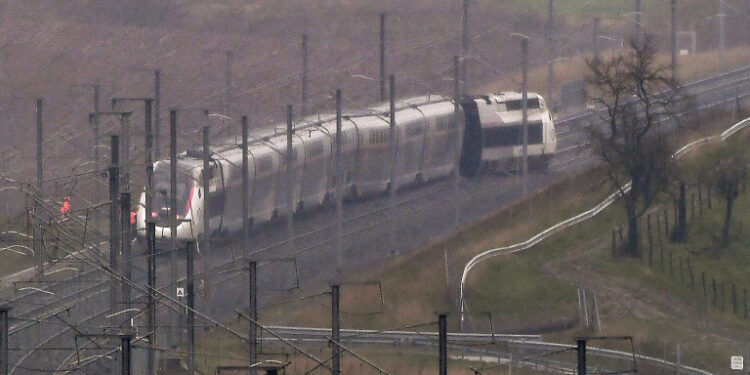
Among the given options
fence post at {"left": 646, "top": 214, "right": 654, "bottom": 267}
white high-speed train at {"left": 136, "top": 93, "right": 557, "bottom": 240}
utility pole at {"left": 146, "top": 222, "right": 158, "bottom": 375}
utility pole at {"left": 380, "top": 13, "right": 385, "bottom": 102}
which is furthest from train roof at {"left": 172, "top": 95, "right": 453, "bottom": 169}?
utility pole at {"left": 146, "top": 222, "right": 158, "bottom": 375}

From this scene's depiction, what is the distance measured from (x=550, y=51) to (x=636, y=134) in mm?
12695

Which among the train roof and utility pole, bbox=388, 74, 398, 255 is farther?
the train roof

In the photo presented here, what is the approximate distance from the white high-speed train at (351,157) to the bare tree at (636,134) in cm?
402

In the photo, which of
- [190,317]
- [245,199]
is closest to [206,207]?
[245,199]

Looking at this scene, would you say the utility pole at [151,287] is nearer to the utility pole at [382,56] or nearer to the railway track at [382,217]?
the railway track at [382,217]

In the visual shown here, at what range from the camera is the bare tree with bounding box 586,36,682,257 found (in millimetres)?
46062

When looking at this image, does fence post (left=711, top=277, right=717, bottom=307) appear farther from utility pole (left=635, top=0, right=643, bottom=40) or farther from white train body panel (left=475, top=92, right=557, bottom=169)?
utility pole (left=635, top=0, right=643, bottom=40)

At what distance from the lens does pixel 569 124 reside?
54875mm

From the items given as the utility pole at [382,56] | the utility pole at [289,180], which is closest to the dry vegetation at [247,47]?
the utility pole at [382,56]

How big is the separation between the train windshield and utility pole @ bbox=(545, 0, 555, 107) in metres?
14.1

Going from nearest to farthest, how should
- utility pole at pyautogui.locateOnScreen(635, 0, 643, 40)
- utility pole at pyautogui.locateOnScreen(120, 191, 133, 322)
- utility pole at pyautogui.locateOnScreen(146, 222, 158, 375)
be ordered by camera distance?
utility pole at pyautogui.locateOnScreen(146, 222, 158, 375) < utility pole at pyautogui.locateOnScreen(120, 191, 133, 322) < utility pole at pyautogui.locateOnScreen(635, 0, 643, 40)

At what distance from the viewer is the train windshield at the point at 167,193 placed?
1772 inches

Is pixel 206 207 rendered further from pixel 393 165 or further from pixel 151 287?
pixel 151 287

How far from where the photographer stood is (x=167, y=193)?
44.3 metres
